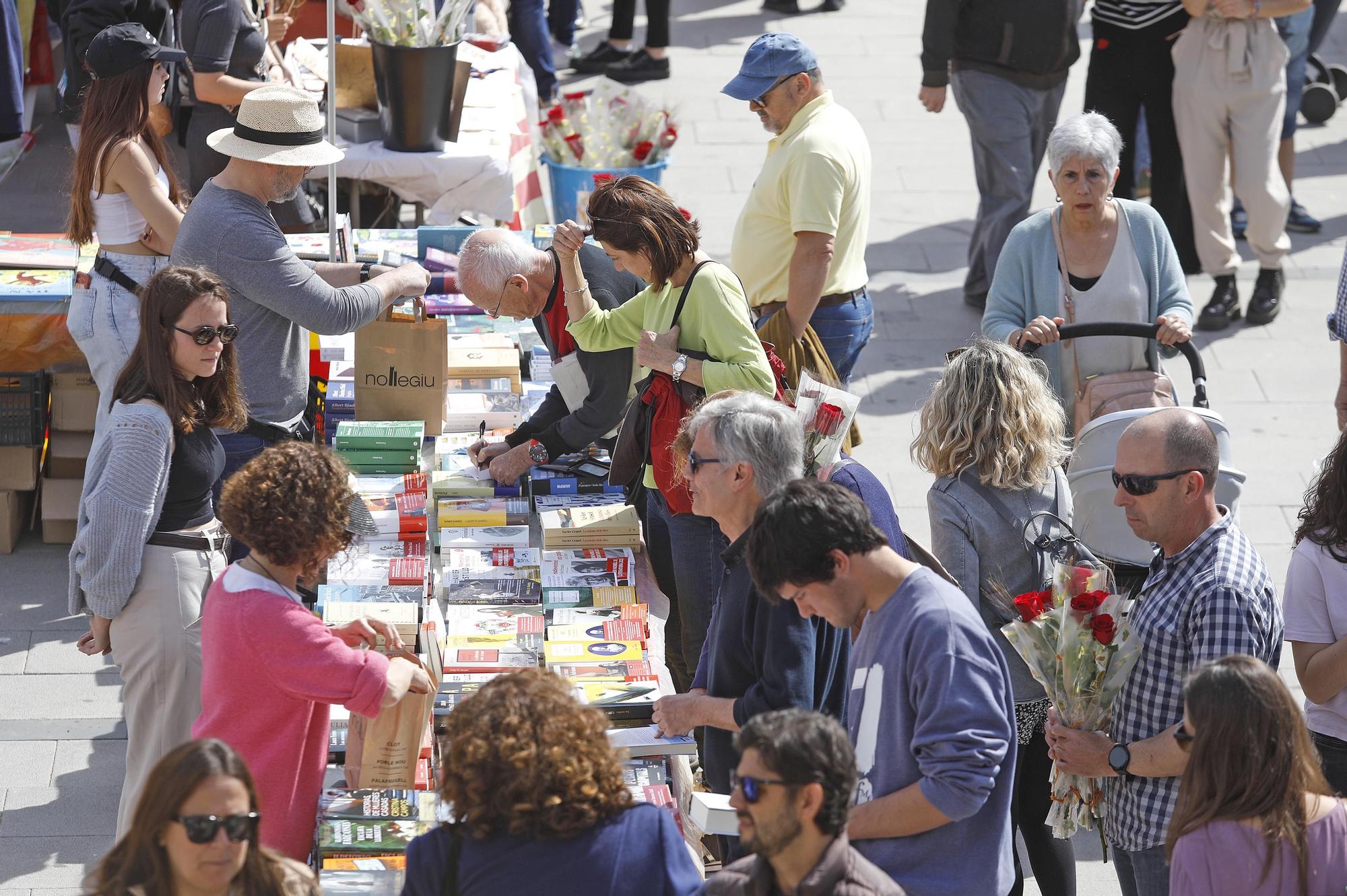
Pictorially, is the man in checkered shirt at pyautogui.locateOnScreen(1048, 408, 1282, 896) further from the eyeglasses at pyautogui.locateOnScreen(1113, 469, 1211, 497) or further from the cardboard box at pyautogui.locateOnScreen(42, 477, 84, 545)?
the cardboard box at pyautogui.locateOnScreen(42, 477, 84, 545)

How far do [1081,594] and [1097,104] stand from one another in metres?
5.41

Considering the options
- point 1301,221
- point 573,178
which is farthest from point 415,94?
point 1301,221

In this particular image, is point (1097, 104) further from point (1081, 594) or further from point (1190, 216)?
point (1081, 594)

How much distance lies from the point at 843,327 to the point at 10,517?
10.9ft

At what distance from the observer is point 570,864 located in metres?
2.31

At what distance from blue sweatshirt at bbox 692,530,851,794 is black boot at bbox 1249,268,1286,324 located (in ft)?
18.8

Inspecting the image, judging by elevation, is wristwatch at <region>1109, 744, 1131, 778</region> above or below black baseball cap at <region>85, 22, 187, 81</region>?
below

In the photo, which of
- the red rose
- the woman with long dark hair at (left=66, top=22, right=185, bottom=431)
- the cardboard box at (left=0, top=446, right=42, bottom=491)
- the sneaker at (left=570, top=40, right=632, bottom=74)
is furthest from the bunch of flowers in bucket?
the sneaker at (left=570, top=40, right=632, bottom=74)

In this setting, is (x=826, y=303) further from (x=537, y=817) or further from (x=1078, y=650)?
(x=537, y=817)

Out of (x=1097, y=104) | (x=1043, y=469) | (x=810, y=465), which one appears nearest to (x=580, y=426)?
(x=810, y=465)

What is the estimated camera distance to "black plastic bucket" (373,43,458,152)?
21.6 ft

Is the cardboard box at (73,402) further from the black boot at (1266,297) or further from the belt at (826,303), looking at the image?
the black boot at (1266,297)

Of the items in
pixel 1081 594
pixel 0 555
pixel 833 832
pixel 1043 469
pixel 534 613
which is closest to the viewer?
pixel 833 832

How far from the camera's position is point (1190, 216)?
851 centimetres
